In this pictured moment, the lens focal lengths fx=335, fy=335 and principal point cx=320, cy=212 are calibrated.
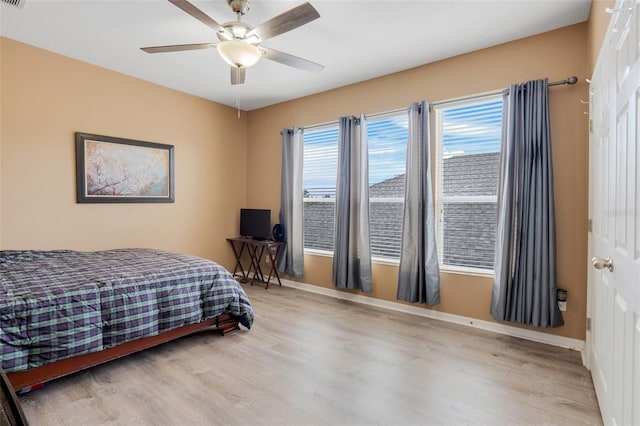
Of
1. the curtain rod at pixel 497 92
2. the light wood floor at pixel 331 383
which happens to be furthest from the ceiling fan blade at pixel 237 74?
the light wood floor at pixel 331 383

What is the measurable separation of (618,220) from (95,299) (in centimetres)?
299

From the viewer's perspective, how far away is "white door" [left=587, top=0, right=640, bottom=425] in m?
1.22

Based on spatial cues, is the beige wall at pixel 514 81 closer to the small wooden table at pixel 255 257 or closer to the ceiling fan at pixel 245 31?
the small wooden table at pixel 255 257

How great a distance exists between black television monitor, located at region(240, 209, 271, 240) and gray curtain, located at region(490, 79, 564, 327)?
2.93 m

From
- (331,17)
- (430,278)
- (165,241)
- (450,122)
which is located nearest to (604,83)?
(450,122)

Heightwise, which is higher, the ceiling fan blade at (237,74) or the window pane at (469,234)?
the ceiling fan blade at (237,74)

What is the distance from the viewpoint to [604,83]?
1.90 m

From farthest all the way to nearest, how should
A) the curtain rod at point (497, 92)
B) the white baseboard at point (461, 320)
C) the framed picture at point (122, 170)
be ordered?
the framed picture at point (122, 170) → the white baseboard at point (461, 320) → the curtain rod at point (497, 92)

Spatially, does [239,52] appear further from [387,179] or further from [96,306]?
[387,179]

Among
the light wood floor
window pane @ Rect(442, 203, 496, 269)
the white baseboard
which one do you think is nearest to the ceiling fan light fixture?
the light wood floor

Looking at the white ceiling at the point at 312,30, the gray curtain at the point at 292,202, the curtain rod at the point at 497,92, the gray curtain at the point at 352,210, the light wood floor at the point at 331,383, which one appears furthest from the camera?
the gray curtain at the point at 292,202

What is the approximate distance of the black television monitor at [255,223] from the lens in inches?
187

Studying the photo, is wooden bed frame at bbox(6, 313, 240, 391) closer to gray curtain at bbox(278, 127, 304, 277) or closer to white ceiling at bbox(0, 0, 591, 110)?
gray curtain at bbox(278, 127, 304, 277)

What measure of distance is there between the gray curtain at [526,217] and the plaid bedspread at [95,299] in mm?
2320
